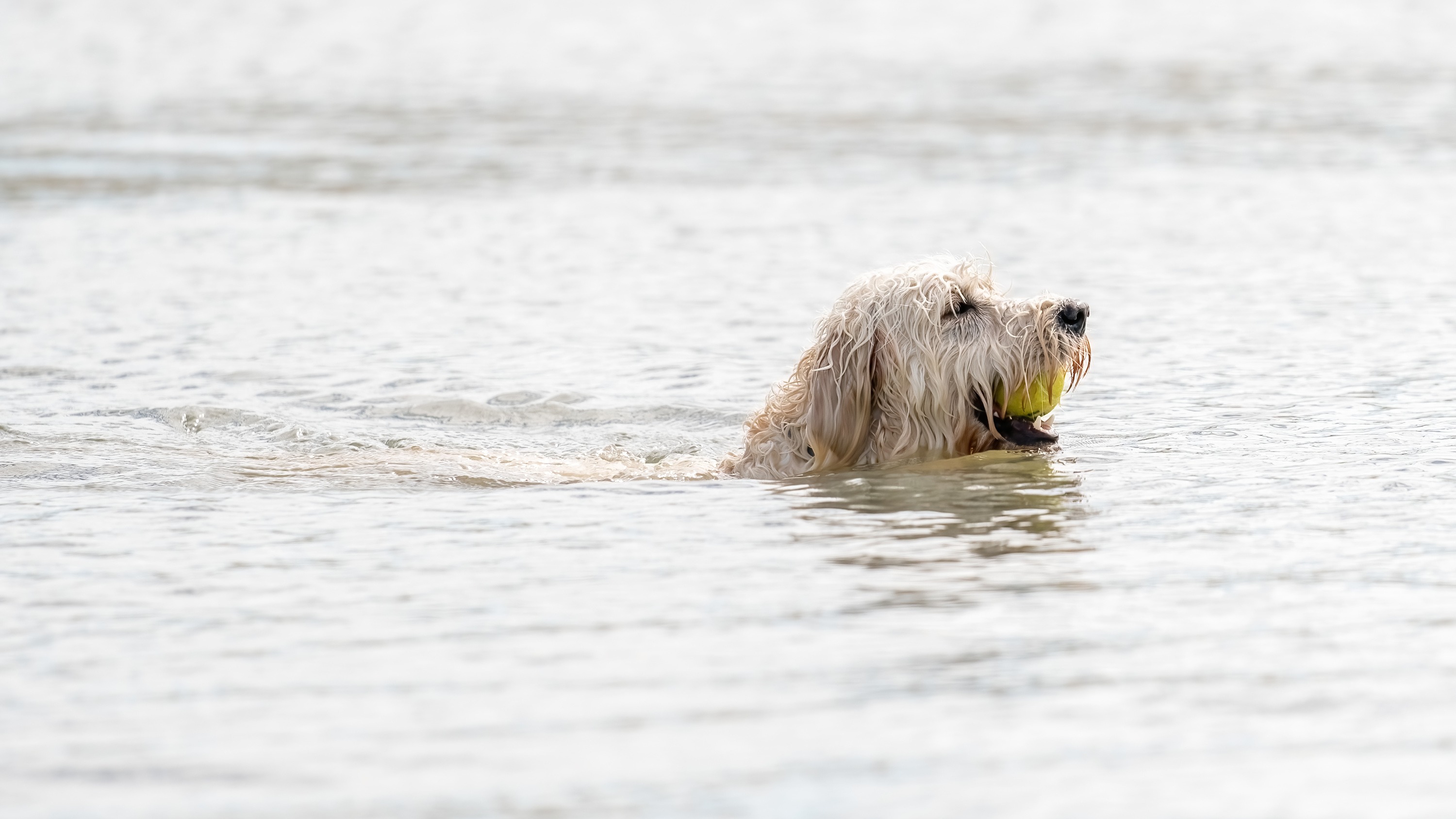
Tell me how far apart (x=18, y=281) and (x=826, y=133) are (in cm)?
980

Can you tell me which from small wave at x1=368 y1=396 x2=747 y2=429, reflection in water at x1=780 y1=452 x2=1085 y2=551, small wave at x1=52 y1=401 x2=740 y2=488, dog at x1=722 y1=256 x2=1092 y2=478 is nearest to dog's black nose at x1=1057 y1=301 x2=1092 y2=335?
dog at x1=722 y1=256 x2=1092 y2=478

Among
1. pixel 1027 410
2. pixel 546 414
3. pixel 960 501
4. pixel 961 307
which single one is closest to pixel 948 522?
pixel 960 501

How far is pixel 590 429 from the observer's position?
1026 centimetres

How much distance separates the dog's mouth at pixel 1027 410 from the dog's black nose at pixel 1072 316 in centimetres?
17

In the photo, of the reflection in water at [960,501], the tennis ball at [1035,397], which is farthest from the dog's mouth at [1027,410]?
the reflection in water at [960,501]

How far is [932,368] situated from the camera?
7898 millimetres

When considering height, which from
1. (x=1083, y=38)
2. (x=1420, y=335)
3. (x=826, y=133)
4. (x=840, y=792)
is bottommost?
(x=840, y=792)

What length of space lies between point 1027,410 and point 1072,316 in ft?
1.51

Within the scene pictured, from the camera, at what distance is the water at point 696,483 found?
495 centimetres

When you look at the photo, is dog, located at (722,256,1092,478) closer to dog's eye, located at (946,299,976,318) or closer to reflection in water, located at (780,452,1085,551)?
dog's eye, located at (946,299,976,318)

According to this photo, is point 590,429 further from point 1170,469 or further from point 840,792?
point 840,792

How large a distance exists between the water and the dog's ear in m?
0.27

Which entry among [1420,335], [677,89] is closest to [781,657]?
[1420,335]

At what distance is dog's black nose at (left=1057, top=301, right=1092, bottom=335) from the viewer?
25.7 feet
